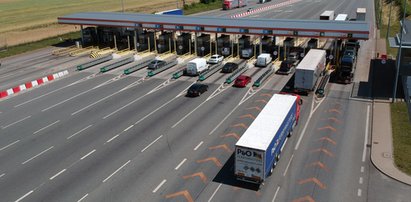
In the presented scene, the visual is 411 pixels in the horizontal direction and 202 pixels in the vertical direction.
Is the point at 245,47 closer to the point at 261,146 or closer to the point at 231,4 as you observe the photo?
the point at 261,146

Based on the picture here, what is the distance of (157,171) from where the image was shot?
33.8m

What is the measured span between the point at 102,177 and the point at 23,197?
20.9 feet

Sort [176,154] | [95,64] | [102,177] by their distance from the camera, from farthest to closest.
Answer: [95,64]
[176,154]
[102,177]

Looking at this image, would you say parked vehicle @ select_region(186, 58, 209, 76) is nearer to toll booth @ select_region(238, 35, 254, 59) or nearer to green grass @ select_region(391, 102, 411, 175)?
toll booth @ select_region(238, 35, 254, 59)

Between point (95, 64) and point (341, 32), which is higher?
point (341, 32)

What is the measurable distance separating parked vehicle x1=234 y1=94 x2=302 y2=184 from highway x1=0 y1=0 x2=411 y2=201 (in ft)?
4.38

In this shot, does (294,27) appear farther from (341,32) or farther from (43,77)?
(43,77)

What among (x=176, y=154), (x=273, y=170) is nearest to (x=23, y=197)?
(x=176, y=154)

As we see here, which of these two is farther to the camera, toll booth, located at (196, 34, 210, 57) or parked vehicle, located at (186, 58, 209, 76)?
toll booth, located at (196, 34, 210, 57)

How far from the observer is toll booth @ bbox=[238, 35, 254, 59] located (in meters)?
73.2

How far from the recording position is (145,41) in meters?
85.0

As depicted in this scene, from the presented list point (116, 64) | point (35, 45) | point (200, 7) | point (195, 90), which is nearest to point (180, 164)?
point (195, 90)

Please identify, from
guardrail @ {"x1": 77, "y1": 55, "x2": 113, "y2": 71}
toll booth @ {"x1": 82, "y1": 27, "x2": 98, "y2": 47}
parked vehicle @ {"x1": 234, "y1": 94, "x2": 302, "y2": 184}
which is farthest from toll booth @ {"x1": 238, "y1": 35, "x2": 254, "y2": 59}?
parked vehicle @ {"x1": 234, "y1": 94, "x2": 302, "y2": 184}

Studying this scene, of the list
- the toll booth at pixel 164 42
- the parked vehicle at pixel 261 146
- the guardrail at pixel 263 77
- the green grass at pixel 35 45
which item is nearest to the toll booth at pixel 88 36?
the green grass at pixel 35 45
